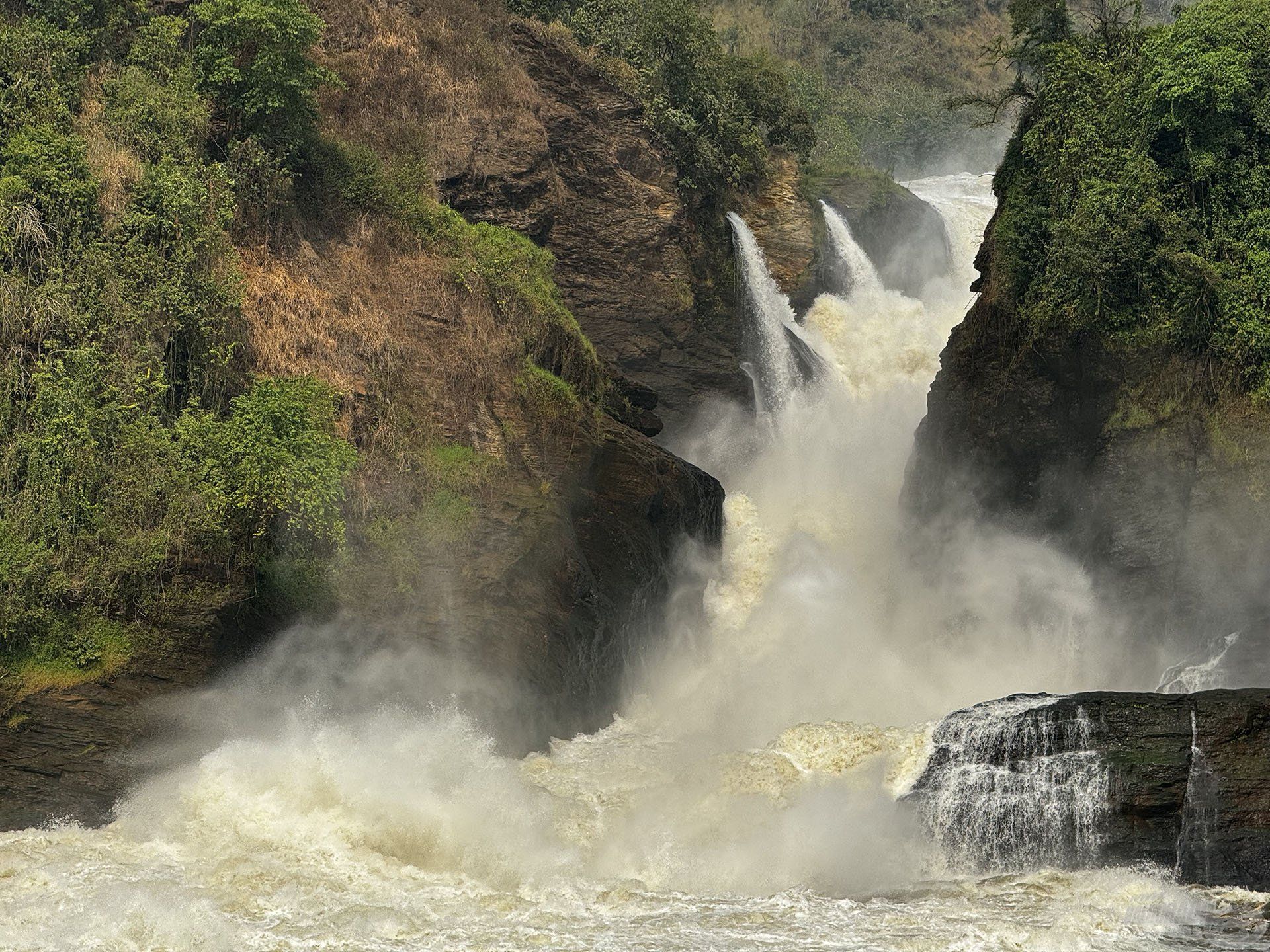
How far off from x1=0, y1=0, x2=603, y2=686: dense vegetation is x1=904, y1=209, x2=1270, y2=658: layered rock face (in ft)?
26.9

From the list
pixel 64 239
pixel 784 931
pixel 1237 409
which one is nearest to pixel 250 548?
pixel 64 239

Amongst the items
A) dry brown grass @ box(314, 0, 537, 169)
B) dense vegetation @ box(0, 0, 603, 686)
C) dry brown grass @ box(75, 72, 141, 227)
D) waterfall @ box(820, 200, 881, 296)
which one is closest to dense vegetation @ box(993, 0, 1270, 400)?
dense vegetation @ box(0, 0, 603, 686)

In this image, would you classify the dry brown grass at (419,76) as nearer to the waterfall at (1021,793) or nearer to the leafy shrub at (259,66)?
the leafy shrub at (259,66)

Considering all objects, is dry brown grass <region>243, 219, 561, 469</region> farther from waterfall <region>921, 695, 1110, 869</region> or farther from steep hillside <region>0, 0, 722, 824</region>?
waterfall <region>921, 695, 1110, 869</region>

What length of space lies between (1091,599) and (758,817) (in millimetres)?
10272

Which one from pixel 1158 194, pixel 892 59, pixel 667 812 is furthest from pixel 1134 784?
pixel 892 59

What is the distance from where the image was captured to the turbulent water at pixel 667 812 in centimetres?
1600

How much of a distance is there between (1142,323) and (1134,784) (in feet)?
37.7

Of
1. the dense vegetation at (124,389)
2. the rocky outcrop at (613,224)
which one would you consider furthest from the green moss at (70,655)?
the rocky outcrop at (613,224)

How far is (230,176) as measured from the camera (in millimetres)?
25906

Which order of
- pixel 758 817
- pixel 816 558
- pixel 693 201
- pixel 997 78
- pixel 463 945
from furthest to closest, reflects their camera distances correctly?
pixel 997 78, pixel 693 201, pixel 816 558, pixel 758 817, pixel 463 945

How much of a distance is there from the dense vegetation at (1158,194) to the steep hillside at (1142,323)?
0.11 ft

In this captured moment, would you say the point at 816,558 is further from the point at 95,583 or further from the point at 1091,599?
the point at 95,583

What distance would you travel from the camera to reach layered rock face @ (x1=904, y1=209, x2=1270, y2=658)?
24625mm
